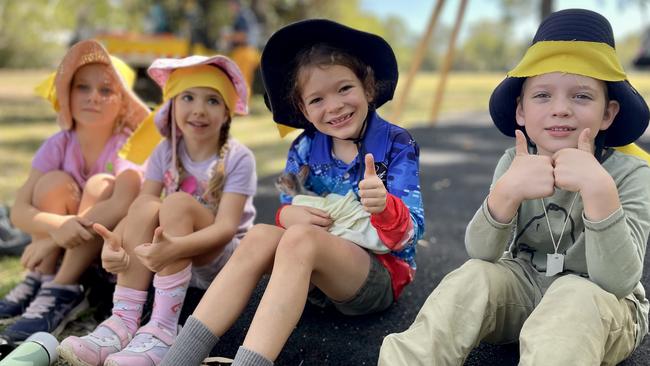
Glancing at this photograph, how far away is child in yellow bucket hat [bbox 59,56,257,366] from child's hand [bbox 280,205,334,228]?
290mm

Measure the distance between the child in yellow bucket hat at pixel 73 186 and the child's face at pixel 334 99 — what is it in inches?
38.0

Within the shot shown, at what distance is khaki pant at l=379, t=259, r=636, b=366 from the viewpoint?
148 cm

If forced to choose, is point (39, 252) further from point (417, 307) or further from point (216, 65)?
point (417, 307)

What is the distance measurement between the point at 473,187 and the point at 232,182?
2567 mm

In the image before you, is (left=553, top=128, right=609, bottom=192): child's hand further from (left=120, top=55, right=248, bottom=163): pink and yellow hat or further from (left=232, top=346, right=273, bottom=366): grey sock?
(left=120, top=55, right=248, bottom=163): pink and yellow hat

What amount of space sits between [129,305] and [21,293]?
73 centimetres

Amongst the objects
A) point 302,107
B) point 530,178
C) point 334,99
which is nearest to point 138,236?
point 302,107

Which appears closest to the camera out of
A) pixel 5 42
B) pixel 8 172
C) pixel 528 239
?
pixel 528 239

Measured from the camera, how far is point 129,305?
217 centimetres

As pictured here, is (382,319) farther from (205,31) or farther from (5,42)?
(5,42)

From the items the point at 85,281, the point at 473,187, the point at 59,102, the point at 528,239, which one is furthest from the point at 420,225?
the point at 473,187

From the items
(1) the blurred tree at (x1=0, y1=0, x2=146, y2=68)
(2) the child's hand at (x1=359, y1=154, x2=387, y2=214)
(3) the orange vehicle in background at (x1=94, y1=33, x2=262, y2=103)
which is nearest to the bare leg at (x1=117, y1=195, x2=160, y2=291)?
(2) the child's hand at (x1=359, y1=154, x2=387, y2=214)

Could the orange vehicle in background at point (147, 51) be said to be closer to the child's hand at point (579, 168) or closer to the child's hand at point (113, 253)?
the child's hand at point (113, 253)

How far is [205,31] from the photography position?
10953 mm
